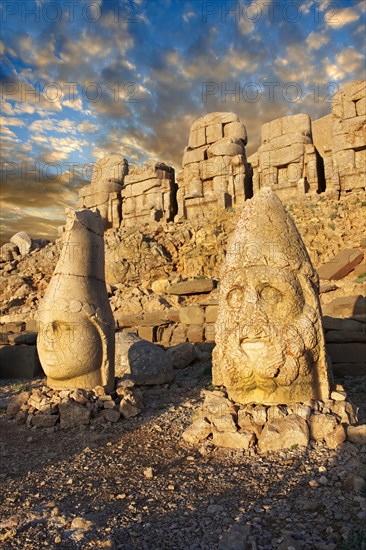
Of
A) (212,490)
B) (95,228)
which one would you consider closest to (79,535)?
(212,490)

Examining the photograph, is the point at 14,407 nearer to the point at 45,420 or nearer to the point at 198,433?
the point at 45,420

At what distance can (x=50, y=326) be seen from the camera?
5078 mm

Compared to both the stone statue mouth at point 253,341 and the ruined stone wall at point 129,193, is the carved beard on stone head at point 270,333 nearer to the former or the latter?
the stone statue mouth at point 253,341

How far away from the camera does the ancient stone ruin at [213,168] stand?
19453mm

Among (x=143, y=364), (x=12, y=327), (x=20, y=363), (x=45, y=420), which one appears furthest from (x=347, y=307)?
(x=12, y=327)

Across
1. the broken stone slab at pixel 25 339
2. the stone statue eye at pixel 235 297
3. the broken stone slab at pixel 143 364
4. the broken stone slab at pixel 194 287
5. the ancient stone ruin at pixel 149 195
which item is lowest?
the broken stone slab at pixel 143 364

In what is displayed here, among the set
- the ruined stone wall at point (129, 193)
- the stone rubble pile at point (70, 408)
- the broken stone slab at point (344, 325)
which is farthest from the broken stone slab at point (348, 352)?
the ruined stone wall at point (129, 193)

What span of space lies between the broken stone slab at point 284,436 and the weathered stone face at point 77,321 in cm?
245

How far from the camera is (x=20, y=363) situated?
28.1 feet

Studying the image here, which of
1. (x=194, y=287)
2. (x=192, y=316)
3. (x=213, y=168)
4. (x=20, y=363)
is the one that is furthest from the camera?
(x=213, y=168)

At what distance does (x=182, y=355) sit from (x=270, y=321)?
4.59 m

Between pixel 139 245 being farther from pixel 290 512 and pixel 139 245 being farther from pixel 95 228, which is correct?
pixel 290 512

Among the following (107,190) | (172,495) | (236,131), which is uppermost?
(236,131)

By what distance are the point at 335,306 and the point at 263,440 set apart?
558cm
